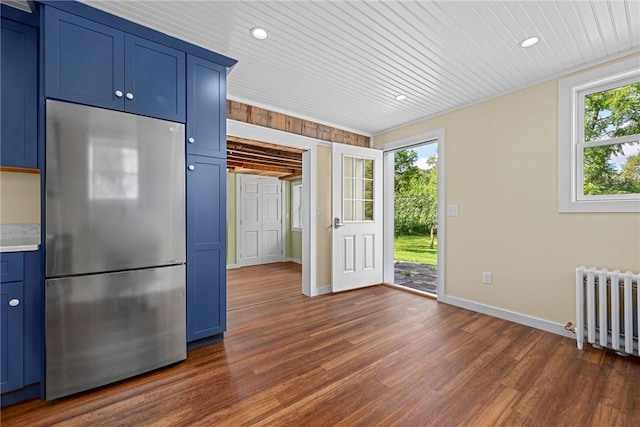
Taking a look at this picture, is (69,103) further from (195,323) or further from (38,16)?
(195,323)

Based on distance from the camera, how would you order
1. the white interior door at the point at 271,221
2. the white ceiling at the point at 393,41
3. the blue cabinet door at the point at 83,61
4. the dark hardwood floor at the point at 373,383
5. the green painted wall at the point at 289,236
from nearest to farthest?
1. the dark hardwood floor at the point at 373,383
2. the blue cabinet door at the point at 83,61
3. the white ceiling at the point at 393,41
4. the white interior door at the point at 271,221
5. the green painted wall at the point at 289,236

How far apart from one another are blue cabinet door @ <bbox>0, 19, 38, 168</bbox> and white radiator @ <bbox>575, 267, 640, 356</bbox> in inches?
164

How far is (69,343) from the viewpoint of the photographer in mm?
1660

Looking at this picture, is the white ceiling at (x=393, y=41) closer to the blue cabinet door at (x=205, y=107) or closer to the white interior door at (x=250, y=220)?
the blue cabinet door at (x=205, y=107)

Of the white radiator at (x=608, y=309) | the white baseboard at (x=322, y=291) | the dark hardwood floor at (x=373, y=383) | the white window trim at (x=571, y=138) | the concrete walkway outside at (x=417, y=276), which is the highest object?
the white window trim at (x=571, y=138)

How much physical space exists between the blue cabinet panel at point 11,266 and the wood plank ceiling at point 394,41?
1.61 m

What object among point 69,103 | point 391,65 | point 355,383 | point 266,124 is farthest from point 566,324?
point 69,103

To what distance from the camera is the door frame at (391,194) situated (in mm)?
3492

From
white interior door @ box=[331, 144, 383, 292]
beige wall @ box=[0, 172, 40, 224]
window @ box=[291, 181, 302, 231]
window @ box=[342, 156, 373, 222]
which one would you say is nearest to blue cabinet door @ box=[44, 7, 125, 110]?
beige wall @ box=[0, 172, 40, 224]

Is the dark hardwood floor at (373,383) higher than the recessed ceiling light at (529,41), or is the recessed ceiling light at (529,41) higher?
the recessed ceiling light at (529,41)

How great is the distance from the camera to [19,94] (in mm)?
1690

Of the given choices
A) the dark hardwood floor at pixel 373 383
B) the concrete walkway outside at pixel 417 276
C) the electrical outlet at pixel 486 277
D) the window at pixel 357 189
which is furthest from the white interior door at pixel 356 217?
the electrical outlet at pixel 486 277

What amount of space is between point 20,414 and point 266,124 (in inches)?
119

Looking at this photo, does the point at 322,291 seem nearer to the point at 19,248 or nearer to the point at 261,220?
the point at 19,248
